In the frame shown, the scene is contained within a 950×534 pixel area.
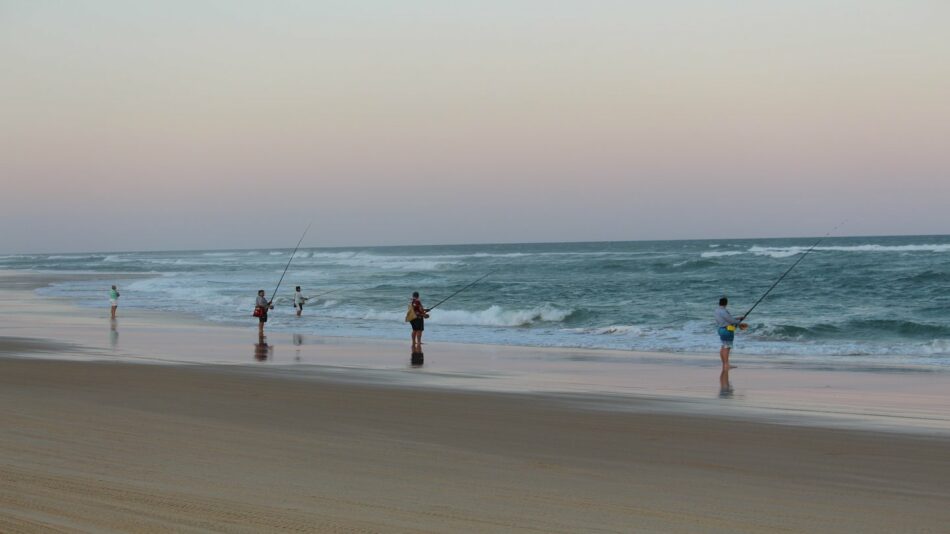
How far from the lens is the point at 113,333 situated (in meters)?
18.8

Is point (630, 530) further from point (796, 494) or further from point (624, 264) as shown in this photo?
point (624, 264)

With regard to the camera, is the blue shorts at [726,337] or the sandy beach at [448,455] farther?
the blue shorts at [726,337]

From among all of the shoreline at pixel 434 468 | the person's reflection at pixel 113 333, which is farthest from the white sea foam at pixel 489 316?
the shoreline at pixel 434 468

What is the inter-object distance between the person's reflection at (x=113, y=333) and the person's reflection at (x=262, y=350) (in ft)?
8.02

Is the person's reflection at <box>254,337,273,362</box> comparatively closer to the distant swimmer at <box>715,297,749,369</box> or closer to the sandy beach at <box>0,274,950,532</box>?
the sandy beach at <box>0,274,950,532</box>

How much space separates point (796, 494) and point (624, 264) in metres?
44.6

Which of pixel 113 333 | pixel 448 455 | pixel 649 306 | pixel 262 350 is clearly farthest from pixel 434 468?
pixel 649 306

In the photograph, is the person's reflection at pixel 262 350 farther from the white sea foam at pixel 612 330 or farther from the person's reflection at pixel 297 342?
the white sea foam at pixel 612 330

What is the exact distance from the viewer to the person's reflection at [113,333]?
1628 centimetres

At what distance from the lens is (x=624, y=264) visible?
4969 cm

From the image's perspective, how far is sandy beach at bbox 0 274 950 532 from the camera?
187 inches

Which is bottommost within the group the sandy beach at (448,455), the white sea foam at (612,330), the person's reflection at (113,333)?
the white sea foam at (612,330)

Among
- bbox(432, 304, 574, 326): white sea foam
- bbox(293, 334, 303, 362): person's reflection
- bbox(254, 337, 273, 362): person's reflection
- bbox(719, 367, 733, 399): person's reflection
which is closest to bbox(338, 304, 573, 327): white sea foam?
bbox(432, 304, 574, 326): white sea foam

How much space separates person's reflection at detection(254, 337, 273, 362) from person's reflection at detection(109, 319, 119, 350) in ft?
8.02
